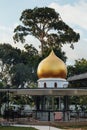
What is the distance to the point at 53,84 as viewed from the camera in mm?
43875

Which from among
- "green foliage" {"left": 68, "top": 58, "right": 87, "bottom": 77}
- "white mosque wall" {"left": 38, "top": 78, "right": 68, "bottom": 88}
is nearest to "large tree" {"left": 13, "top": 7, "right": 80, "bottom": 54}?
"green foliage" {"left": 68, "top": 58, "right": 87, "bottom": 77}

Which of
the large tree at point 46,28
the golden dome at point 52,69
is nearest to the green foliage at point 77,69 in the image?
the large tree at point 46,28

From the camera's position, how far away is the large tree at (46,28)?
206 feet

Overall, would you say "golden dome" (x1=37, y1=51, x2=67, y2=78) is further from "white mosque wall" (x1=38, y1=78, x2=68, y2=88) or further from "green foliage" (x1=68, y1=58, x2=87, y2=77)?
"green foliage" (x1=68, y1=58, x2=87, y2=77)

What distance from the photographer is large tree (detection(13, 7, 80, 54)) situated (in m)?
62.8

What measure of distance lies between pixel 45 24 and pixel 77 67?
8247 mm

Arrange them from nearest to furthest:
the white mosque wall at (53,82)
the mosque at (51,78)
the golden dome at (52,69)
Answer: the mosque at (51,78), the white mosque wall at (53,82), the golden dome at (52,69)

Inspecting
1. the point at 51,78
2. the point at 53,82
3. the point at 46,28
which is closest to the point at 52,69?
the point at 51,78

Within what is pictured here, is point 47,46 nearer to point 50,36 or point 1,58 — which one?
point 50,36

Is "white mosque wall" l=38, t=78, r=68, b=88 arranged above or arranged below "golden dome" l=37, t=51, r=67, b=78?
below

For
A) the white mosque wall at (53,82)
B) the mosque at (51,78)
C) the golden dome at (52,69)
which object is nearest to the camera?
the mosque at (51,78)

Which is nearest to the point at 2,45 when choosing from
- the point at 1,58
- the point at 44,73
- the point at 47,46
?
the point at 1,58

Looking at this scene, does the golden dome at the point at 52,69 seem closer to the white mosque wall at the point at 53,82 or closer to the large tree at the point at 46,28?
the white mosque wall at the point at 53,82

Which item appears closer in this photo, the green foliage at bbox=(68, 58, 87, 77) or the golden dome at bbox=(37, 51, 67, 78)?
the golden dome at bbox=(37, 51, 67, 78)
